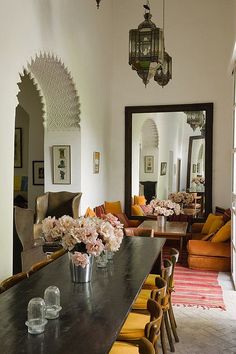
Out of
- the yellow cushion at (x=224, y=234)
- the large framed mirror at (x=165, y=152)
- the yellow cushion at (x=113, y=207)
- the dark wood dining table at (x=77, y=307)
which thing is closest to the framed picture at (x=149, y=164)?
the large framed mirror at (x=165, y=152)

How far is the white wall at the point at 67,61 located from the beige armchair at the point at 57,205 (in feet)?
1.55

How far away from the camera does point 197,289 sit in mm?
5258

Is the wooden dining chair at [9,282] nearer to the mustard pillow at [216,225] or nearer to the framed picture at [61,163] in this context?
the framed picture at [61,163]

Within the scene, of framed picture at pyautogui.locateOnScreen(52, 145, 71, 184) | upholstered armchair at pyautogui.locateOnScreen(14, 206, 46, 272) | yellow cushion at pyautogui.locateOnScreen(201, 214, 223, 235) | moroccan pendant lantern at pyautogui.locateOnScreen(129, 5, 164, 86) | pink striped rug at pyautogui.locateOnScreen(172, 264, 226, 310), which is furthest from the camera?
yellow cushion at pyautogui.locateOnScreen(201, 214, 223, 235)

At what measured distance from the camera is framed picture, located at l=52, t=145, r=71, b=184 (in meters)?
6.37

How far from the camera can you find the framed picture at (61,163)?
6371 mm

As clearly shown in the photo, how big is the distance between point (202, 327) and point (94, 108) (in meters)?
4.37

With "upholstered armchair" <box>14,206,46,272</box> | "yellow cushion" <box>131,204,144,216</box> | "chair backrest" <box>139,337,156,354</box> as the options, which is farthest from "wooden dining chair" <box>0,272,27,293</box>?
"yellow cushion" <box>131,204,144,216</box>

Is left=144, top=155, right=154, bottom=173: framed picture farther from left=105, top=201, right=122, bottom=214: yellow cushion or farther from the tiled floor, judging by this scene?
the tiled floor

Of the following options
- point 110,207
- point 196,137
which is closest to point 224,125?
point 196,137

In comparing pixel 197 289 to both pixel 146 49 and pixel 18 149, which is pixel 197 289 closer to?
pixel 146 49

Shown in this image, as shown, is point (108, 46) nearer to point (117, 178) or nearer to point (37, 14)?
point (117, 178)

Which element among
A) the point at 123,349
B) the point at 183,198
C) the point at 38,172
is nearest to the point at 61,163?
the point at 38,172

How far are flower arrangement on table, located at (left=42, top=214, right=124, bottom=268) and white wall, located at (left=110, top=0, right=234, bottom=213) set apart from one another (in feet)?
18.4
